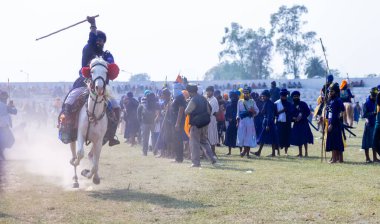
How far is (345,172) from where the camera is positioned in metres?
13.9

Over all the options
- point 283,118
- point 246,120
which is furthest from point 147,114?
point 283,118

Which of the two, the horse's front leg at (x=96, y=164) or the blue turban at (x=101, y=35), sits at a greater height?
the blue turban at (x=101, y=35)

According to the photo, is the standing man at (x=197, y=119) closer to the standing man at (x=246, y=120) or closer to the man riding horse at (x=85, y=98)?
the standing man at (x=246, y=120)

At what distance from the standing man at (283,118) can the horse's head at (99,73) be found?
828cm

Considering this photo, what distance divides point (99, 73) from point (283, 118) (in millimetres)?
8932

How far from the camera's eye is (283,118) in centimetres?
1869

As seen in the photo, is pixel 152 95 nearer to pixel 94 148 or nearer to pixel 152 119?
pixel 152 119

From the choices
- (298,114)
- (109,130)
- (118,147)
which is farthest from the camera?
(118,147)

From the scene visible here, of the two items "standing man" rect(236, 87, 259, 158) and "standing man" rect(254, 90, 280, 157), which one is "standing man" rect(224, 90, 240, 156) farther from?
"standing man" rect(236, 87, 259, 158)

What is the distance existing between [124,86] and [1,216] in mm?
54269

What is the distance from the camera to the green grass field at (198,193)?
857 cm

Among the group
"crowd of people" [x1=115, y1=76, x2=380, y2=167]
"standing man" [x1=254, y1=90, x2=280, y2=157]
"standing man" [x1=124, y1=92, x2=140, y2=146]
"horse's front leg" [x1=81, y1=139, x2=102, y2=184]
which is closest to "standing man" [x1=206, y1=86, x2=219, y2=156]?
"crowd of people" [x1=115, y1=76, x2=380, y2=167]

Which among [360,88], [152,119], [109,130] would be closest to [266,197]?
[109,130]

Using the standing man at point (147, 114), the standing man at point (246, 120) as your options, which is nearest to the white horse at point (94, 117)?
the standing man at point (246, 120)
